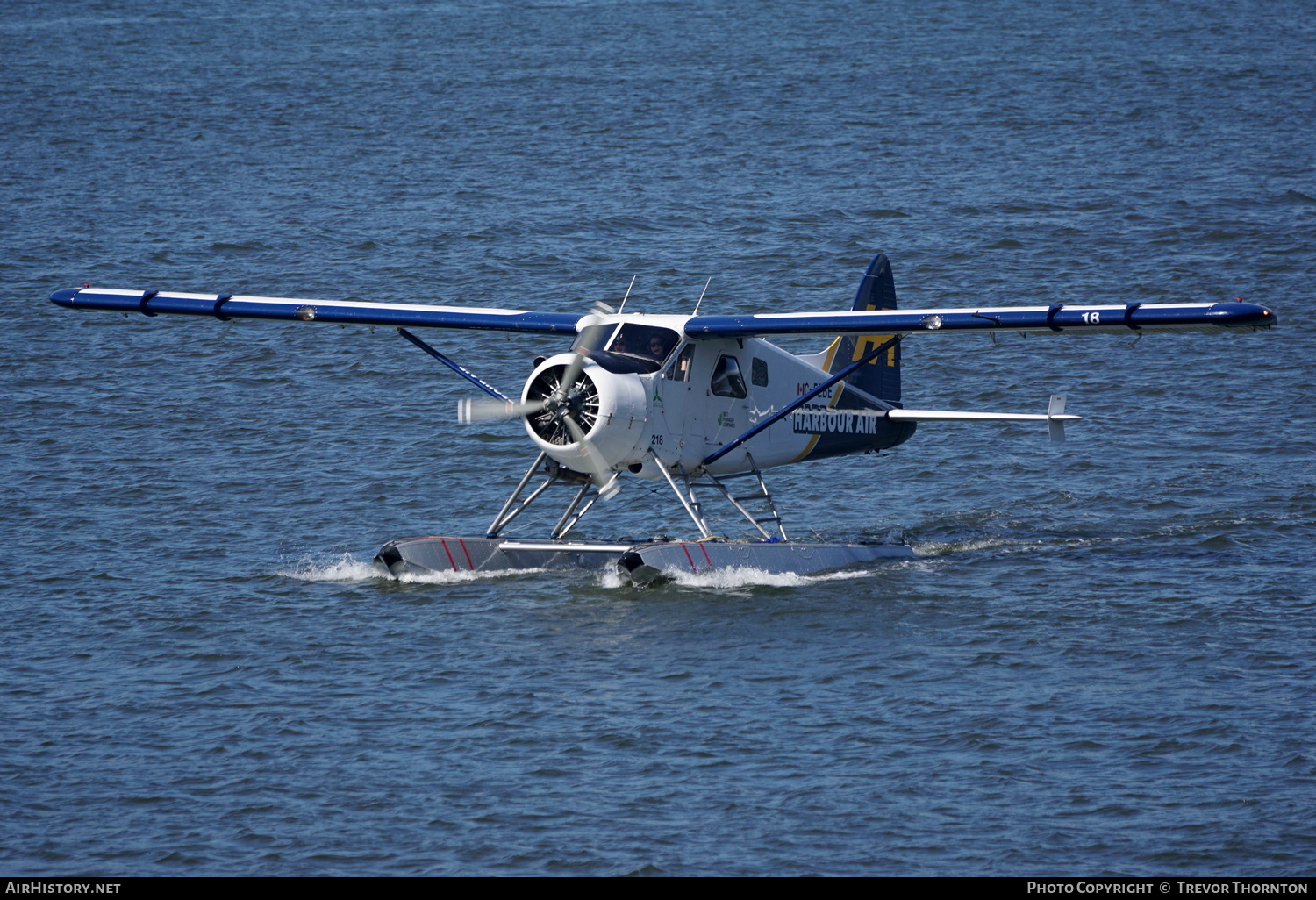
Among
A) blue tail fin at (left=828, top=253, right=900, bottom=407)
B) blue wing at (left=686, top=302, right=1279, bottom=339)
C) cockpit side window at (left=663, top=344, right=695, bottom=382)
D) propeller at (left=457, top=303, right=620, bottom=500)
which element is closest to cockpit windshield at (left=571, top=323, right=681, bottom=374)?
cockpit side window at (left=663, top=344, right=695, bottom=382)

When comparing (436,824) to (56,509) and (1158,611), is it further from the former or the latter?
(56,509)

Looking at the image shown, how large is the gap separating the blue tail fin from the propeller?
494 cm

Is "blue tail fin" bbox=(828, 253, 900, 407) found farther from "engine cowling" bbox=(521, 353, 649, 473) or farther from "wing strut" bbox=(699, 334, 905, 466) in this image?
"engine cowling" bbox=(521, 353, 649, 473)

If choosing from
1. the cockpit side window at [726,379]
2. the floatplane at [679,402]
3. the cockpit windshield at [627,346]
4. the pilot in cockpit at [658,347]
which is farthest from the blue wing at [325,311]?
the cockpit side window at [726,379]

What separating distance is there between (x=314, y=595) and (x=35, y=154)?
35333 millimetres

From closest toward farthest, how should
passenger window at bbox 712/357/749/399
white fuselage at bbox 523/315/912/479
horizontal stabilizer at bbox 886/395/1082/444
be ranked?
white fuselage at bbox 523/315/912/479 → horizontal stabilizer at bbox 886/395/1082/444 → passenger window at bbox 712/357/749/399

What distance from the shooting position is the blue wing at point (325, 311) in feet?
59.4

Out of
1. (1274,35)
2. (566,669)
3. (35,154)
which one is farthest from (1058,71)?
(566,669)

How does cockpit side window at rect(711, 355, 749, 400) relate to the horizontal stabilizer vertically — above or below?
above

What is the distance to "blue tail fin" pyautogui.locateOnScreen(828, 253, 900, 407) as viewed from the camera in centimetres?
2052

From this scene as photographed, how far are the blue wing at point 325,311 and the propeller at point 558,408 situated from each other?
1.43m

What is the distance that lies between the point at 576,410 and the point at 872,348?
598 cm

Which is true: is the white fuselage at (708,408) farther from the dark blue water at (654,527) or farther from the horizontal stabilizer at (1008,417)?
the dark blue water at (654,527)

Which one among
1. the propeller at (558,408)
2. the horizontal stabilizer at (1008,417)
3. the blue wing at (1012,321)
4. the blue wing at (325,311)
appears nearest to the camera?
the blue wing at (1012,321)
